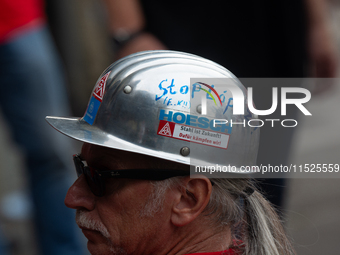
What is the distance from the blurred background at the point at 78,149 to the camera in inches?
170

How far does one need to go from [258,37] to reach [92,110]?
1695 millimetres

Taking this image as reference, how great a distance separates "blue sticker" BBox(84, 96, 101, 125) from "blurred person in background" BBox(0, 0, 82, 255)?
152 cm

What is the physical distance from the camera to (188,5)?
3.25 metres

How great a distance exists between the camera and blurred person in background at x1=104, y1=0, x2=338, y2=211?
3.21 metres

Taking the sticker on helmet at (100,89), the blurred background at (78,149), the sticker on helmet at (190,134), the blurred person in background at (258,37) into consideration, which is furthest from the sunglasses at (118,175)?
the blurred background at (78,149)

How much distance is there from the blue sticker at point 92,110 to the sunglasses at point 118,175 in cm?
22

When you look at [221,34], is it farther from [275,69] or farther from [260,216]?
[260,216]

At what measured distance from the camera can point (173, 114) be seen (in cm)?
178

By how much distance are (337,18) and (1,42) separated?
961 cm

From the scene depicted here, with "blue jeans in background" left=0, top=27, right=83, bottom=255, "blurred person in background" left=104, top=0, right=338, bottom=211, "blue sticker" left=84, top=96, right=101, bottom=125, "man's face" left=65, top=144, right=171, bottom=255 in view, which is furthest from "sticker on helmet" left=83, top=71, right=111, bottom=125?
"blue jeans in background" left=0, top=27, right=83, bottom=255

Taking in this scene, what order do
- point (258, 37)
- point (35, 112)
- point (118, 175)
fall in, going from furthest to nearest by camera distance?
point (35, 112)
point (258, 37)
point (118, 175)

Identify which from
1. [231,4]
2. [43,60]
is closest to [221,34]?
[231,4]

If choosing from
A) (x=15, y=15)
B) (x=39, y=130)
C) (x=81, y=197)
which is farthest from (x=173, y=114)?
(x=15, y=15)

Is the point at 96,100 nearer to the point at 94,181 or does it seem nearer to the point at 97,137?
the point at 97,137
